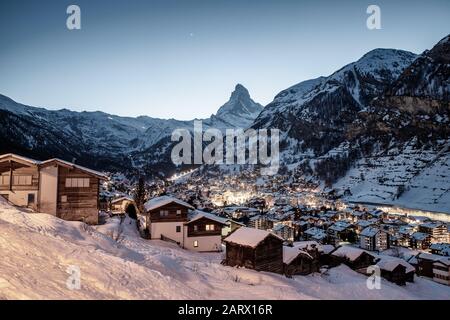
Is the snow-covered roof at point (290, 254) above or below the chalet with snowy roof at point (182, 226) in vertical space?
below

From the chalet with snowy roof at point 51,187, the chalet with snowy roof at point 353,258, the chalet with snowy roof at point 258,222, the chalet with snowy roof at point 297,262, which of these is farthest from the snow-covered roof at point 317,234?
the chalet with snowy roof at point 51,187

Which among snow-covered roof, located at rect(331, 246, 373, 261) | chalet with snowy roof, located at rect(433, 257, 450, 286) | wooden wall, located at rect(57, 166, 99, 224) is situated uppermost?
wooden wall, located at rect(57, 166, 99, 224)

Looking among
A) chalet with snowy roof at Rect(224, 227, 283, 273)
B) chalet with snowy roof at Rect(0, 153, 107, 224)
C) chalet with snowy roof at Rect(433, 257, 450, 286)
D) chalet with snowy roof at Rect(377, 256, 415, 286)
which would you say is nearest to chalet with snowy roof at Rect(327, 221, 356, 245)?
chalet with snowy roof at Rect(433, 257, 450, 286)

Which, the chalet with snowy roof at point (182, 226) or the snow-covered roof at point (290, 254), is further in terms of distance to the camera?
the chalet with snowy roof at point (182, 226)

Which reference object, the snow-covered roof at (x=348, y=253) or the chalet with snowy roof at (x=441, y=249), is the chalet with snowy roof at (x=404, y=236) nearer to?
the chalet with snowy roof at (x=441, y=249)

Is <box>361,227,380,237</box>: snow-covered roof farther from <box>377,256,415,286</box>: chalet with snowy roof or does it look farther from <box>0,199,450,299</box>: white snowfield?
<box>0,199,450,299</box>: white snowfield
